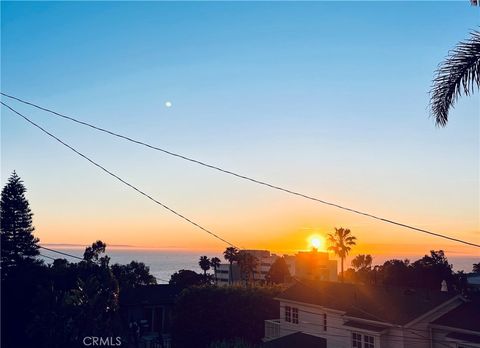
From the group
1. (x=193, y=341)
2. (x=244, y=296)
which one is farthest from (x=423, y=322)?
(x=193, y=341)

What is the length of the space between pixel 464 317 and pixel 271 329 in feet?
47.3

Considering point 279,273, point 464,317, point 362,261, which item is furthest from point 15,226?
point 362,261

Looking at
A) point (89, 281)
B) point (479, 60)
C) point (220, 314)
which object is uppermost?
point (479, 60)

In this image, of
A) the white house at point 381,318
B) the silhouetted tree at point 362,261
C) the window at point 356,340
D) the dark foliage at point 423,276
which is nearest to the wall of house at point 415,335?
the white house at point 381,318

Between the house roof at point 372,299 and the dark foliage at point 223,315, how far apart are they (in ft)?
9.37

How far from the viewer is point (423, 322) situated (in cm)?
2367

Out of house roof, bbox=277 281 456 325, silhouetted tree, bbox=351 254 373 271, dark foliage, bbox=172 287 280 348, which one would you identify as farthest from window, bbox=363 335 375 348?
silhouetted tree, bbox=351 254 373 271

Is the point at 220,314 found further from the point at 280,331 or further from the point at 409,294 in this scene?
the point at 409,294

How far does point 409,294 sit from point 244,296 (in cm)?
1351

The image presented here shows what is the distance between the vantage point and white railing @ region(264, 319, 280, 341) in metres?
31.7

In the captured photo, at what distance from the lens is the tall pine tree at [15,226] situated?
56875 mm

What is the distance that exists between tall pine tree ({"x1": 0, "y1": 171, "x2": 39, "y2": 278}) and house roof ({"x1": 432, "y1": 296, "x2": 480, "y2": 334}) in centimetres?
5302

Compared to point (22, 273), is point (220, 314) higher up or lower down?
lower down

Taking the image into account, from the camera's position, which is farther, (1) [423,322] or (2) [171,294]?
(2) [171,294]
